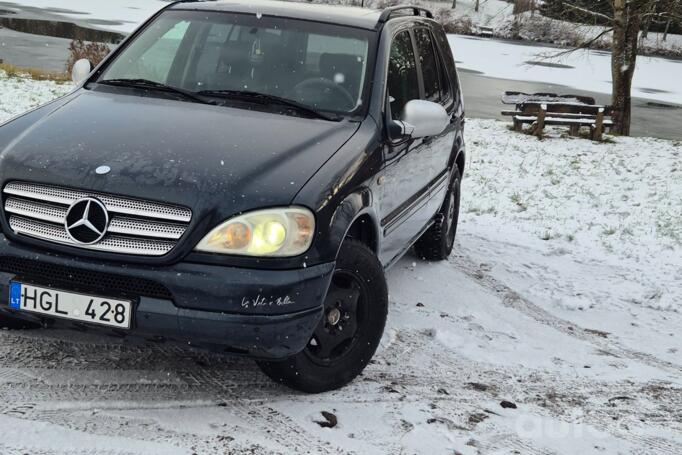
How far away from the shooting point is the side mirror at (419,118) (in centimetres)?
443

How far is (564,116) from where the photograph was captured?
50.6ft

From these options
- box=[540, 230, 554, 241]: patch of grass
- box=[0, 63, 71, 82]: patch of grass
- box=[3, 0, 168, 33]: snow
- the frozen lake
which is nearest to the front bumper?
box=[540, 230, 554, 241]: patch of grass

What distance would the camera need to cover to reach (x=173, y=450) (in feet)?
10.6

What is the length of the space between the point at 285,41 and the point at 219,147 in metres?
1.31

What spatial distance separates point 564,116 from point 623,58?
2209 millimetres

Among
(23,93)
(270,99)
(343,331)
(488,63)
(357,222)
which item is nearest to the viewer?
(343,331)

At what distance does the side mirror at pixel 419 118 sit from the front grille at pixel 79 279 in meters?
1.80

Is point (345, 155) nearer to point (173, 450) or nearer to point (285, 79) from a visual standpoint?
point (285, 79)

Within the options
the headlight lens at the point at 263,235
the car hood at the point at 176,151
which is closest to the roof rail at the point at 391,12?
the car hood at the point at 176,151

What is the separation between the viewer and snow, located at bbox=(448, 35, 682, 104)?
90.1 ft

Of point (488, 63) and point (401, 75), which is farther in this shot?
point (488, 63)

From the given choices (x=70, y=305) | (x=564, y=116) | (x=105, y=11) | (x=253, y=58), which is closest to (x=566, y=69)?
(x=564, y=116)

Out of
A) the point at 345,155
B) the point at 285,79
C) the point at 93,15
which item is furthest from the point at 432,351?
the point at 93,15

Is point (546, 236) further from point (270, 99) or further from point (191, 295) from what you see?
point (191, 295)
